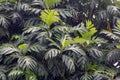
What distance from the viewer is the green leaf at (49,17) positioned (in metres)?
3.64

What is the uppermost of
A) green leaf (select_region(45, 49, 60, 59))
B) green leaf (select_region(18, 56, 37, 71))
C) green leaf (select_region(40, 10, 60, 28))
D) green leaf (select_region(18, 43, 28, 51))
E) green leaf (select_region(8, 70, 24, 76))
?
green leaf (select_region(40, 10, 60, 28))

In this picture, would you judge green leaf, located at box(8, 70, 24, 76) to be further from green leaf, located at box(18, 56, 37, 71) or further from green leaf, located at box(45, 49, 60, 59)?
Answer: green leaf, located at box(45, 49, 60, 59)

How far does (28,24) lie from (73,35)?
584 mm

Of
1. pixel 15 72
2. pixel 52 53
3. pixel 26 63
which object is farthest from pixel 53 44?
pixel 15 72

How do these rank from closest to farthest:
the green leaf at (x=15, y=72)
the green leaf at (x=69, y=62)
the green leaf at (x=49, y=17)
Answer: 1. the green leaf at (x=15, y=72)
2. the green leaf at (x=69, y=62)
3. the green leaf at (x=49, y=17)

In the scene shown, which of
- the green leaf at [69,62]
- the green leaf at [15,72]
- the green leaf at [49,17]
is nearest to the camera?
the green leaf at [15,72]

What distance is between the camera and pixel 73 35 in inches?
156

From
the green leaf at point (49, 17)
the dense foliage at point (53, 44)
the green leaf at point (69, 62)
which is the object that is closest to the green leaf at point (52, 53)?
the dense foliage at point (53, 44)

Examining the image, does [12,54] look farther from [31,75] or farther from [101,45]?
[101,45]

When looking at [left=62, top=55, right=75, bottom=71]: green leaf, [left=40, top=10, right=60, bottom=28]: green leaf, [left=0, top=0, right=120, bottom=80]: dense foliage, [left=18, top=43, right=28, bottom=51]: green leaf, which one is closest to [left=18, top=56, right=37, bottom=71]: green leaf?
[left=0, top=0, right=120, bottom=80]: dense foliage

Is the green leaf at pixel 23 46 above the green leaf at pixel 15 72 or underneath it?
above

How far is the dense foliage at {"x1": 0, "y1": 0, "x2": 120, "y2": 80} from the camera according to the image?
3521 mm

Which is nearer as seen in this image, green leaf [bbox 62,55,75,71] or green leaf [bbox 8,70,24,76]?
green leaf [bbox 8,70,24,76]

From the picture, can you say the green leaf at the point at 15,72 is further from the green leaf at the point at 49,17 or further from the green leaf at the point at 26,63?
the green leaf at the point at 49,17
